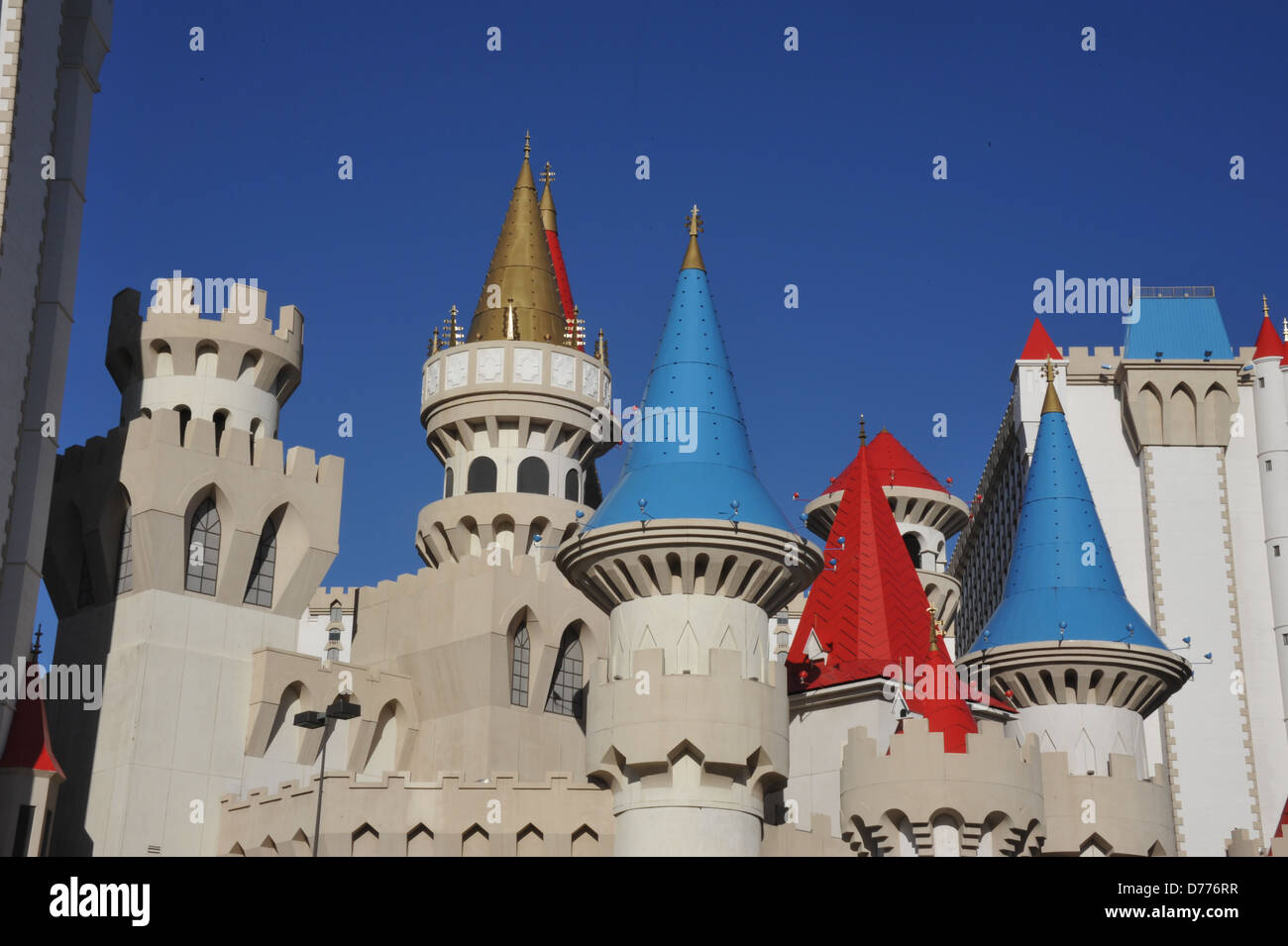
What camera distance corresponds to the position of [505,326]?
42.6 m

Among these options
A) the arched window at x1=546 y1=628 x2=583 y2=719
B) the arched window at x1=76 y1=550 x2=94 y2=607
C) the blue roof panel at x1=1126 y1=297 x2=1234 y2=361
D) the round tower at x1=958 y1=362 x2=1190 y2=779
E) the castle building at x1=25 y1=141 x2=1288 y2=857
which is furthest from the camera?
the blue roof panel at x1=1126 y1=297 x2=1234 y2=361

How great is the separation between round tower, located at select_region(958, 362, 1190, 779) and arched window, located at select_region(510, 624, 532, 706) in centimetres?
940

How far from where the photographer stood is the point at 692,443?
28578mm

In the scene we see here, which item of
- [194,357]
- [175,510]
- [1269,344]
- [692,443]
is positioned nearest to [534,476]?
[194,357]

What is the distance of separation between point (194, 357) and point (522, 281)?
8450 millimetres

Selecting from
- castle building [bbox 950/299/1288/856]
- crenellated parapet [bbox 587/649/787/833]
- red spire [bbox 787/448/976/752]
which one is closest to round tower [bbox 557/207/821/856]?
crenellated parapet [bbox 587/649/787/833]

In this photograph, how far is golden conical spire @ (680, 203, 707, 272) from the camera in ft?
99.8

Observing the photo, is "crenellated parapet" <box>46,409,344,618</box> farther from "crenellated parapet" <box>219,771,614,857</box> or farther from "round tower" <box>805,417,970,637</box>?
"round tower" <box>805,417,970,637</box>

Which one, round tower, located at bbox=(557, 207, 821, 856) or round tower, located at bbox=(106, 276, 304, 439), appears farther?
round tower, located at bbox=(106, 276, 304, 439)

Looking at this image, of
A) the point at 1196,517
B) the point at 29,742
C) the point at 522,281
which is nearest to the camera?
the point at 29,742

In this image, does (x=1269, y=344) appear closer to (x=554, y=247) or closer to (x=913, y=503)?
(x=913, y=503)

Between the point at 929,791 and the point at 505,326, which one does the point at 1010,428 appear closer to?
the point at 505,326

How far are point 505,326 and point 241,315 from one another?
21.3 ft

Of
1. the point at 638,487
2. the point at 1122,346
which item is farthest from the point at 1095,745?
the point at 1122,346
